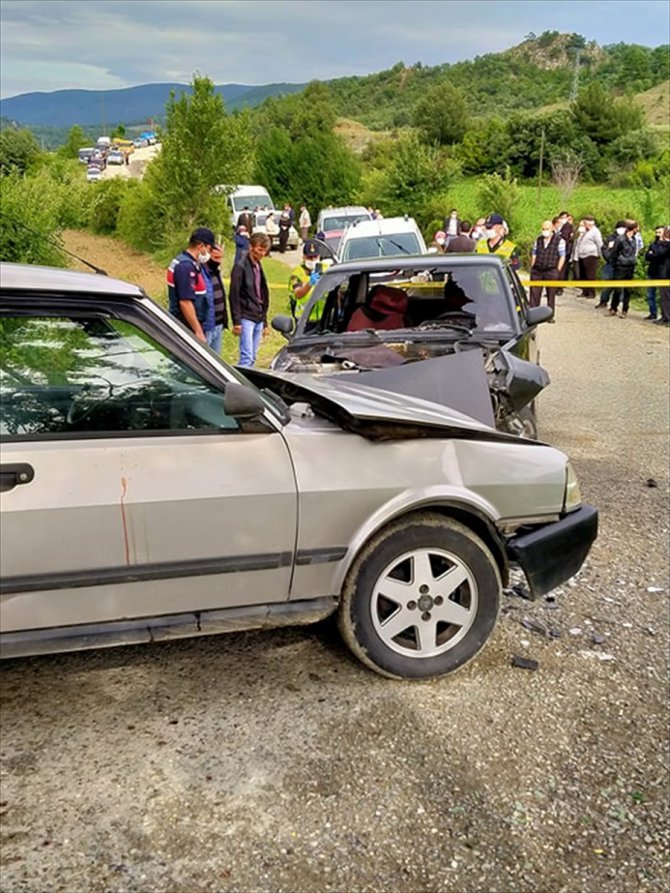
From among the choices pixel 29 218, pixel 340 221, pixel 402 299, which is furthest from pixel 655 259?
pixel 340 221

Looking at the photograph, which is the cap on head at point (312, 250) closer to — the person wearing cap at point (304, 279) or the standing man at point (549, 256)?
the person wearing cap at point (304, 279)

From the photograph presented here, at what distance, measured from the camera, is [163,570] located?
112 inches

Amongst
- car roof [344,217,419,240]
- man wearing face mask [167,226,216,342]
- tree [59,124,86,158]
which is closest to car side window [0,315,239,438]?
man wearing face mask [167,226,216,342]

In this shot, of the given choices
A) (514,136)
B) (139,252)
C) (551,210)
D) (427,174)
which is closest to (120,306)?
(139,252)

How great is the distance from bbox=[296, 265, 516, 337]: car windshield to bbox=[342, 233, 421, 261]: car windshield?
7.37m

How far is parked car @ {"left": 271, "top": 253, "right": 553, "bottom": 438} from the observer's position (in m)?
4.72

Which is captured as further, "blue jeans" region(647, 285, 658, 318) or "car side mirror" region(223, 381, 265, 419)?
"blue jeans" region(647, 285, 658, 318)

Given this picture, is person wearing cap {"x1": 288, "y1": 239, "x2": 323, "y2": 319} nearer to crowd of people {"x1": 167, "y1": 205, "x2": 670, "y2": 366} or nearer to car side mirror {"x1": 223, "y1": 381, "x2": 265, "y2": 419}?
crowd of people {"x1": 167, "y1": 205, "x2": 670, "y2": 366}

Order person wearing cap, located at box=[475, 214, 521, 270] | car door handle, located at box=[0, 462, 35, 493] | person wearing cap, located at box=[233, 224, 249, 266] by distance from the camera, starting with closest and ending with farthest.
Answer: car door handle, located at box=[0, 462, 35, 493], person wearing cap, located at box=[233, 224, 249, 266], person wearing cap, located at box=[475, 214, 521, 270]

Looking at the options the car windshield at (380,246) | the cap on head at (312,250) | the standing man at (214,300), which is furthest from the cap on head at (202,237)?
the car windshield at (380,246)

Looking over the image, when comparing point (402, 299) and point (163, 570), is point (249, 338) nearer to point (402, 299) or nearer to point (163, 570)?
point (402, 299)

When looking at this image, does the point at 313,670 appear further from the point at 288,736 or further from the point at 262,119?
the point at 262,119

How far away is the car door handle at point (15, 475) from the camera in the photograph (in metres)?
2.59

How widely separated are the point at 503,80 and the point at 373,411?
149671 mm
